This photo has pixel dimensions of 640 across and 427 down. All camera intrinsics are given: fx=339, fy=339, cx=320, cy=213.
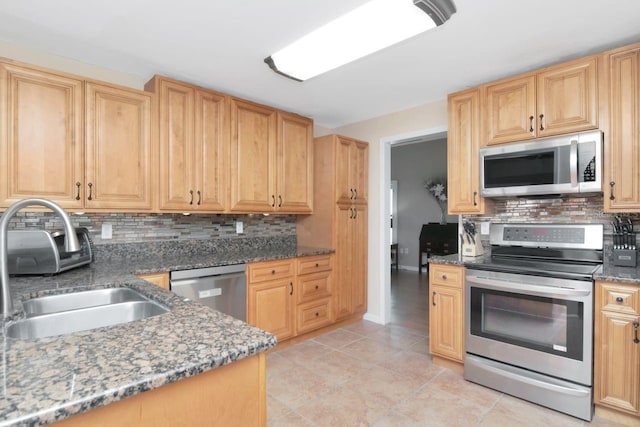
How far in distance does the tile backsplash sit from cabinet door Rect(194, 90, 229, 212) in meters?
0.38

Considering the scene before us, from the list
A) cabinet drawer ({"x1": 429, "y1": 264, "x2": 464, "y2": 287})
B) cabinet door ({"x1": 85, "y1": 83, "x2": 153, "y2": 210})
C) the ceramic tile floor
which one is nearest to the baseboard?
the ceramic tile floor

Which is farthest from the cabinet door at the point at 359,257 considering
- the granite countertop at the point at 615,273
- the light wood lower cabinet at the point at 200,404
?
the light wood lower cabinet at the point at 200,404

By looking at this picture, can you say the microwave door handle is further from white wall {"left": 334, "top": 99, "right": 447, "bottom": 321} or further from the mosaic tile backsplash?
white wall {"left": 334, "top": 99, "right": 447, "bottom": 321}

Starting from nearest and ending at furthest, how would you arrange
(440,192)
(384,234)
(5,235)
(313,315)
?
(5,235) < (313,315) < (384,234) < (440,192)

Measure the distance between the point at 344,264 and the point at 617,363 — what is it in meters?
2.30

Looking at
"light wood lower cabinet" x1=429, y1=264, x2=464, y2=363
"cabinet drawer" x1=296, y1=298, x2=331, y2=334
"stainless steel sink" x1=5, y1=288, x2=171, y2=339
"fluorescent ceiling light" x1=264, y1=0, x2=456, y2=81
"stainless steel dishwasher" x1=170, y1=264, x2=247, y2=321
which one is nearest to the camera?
"stainless steel sink" x1=5, y1=288, x2=171, y2=339

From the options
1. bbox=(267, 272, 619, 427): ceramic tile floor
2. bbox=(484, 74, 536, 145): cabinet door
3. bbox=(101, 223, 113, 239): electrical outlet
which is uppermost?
bbox=(484, 74, 536, 145): cabinet door

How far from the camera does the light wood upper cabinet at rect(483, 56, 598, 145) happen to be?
230 cm

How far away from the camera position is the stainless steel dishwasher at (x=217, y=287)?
8.18ft

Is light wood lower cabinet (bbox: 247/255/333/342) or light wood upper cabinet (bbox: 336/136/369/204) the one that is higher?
light wood upper cabinet (bbox: 336/136/369/204)

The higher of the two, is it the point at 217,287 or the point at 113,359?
the point at 113,359

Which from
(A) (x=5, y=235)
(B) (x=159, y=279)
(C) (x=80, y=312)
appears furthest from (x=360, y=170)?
(A) (x=5, y=235)

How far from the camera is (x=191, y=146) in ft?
9.16

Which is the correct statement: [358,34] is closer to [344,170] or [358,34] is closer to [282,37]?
[282,37]
